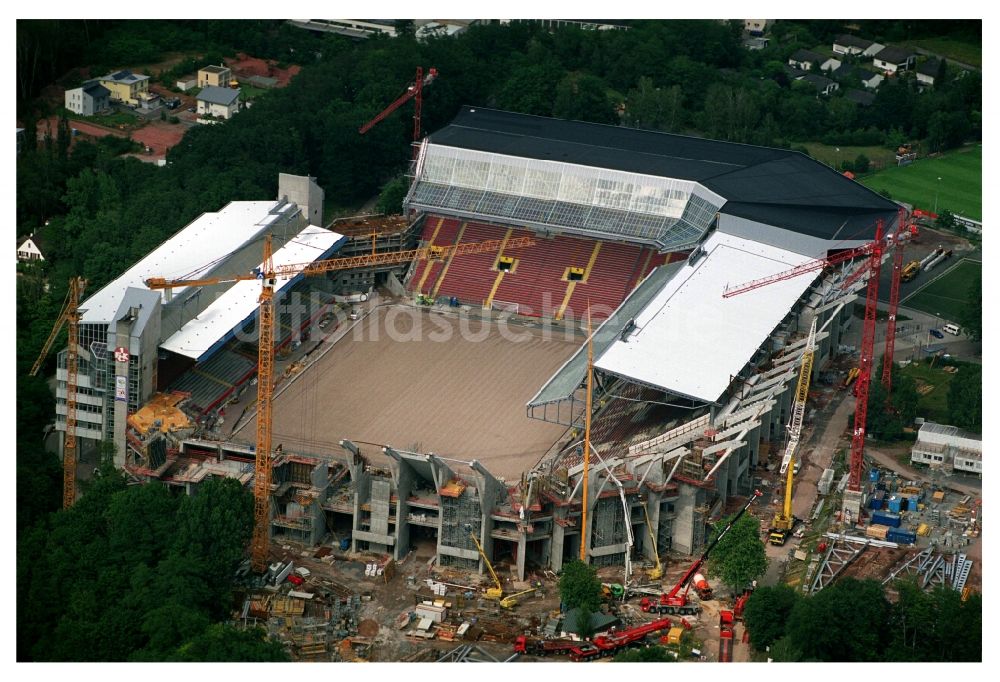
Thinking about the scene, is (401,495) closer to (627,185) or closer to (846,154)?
(627,185)

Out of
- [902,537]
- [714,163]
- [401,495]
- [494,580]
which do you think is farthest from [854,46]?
[494,580]

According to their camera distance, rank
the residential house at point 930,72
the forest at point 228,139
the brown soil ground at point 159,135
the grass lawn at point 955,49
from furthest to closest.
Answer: the grass lawn at point 955,49, the residential house at point 930,72, the brown soil ground at point 159,135, the forest at point 228,139

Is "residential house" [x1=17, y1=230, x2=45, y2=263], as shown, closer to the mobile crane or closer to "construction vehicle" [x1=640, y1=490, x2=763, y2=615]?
the mobile crane

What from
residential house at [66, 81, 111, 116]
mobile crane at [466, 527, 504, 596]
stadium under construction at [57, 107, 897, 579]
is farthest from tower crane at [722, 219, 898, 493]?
residential house at [66, 81, 111, 116]

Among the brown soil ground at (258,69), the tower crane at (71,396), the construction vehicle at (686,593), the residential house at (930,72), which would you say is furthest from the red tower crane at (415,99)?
the construction vehicle at (686,593)

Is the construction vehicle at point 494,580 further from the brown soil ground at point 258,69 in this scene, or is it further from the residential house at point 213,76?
the brown soil ground at point 258,69

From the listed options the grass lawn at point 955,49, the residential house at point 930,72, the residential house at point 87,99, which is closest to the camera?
the residential house at point 87,99
